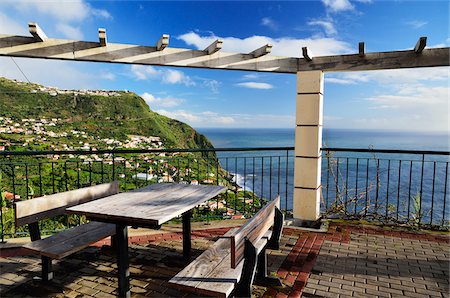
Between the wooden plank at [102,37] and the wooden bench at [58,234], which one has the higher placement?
the wooden plank at [102,37]

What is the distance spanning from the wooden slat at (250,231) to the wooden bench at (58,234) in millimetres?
1402

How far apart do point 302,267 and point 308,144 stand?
186cm

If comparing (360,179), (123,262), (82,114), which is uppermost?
(82,114)

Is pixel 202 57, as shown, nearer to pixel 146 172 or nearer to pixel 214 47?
pixel 214 47

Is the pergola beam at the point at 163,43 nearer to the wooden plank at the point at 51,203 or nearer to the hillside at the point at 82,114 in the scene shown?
the wooden plank at the point at 51,203

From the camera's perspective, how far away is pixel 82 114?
1633 centimetres

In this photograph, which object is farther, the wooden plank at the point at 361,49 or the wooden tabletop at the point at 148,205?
the wooden plank at the point at 361,49

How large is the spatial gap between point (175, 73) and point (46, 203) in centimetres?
4389

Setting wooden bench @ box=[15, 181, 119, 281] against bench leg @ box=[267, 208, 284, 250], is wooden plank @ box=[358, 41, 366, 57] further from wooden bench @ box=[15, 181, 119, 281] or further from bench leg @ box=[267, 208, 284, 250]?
wooden bench @ box=[15, 181, 119, 281]

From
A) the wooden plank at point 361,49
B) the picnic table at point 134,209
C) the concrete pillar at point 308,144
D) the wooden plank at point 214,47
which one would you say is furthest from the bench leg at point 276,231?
the wooden plank at point 361,49

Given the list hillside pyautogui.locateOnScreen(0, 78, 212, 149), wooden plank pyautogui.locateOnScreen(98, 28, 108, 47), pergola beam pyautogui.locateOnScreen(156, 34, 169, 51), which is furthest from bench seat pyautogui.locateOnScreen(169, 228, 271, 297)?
hillside pyautogui.locateOnScreen(0, 78, 212, 149)

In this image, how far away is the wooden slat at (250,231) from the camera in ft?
5.45

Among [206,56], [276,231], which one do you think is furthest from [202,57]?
[276,231]

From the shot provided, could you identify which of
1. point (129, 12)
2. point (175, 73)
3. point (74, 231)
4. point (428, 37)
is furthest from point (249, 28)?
point (74, 231)
